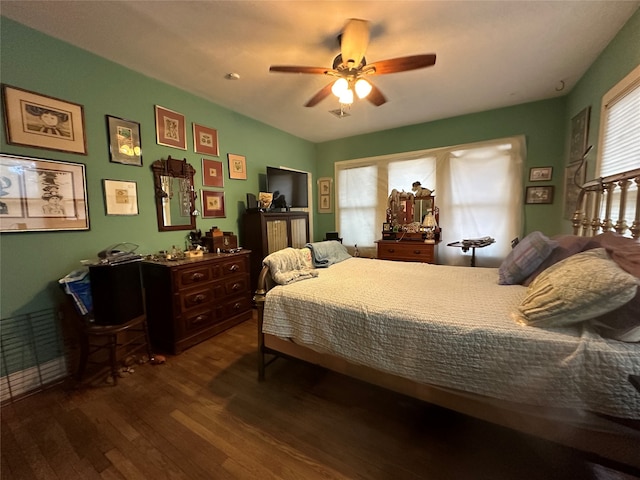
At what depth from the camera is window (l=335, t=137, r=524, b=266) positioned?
338cm

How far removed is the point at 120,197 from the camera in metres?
2.32

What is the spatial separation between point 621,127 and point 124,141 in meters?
4.18

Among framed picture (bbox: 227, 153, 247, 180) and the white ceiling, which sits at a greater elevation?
the white ceiling

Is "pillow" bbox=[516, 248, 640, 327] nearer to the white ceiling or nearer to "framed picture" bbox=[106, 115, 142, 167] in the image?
the white ceiling

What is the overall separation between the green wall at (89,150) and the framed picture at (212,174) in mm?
75

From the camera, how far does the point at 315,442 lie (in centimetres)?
141

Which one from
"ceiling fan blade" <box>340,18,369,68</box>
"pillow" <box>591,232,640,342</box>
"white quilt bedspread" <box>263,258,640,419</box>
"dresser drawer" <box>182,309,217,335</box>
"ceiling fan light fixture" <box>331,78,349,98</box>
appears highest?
"ceiling fan blade" <box>340,18,369,68</box>

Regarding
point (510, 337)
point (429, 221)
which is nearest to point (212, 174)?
point (429, 221)

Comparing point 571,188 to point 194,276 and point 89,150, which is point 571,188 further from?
point 89,150

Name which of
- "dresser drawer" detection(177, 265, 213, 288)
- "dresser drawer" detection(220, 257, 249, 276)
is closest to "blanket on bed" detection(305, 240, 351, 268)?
"dresser drawer" detection(220, 257, 249, 276)

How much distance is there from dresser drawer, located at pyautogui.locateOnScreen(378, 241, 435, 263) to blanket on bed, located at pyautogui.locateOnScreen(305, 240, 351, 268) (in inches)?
44.2

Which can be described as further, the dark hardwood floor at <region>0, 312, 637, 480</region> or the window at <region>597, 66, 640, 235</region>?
the window at <region>597, 66, 640, 235</region>

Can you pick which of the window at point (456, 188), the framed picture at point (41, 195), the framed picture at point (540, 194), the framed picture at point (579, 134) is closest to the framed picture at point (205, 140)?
the framed picture at point (41, 195)

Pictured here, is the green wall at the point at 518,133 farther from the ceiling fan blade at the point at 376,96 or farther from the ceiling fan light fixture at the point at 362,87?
the ceiling fan light fixture at the point at 362,87
